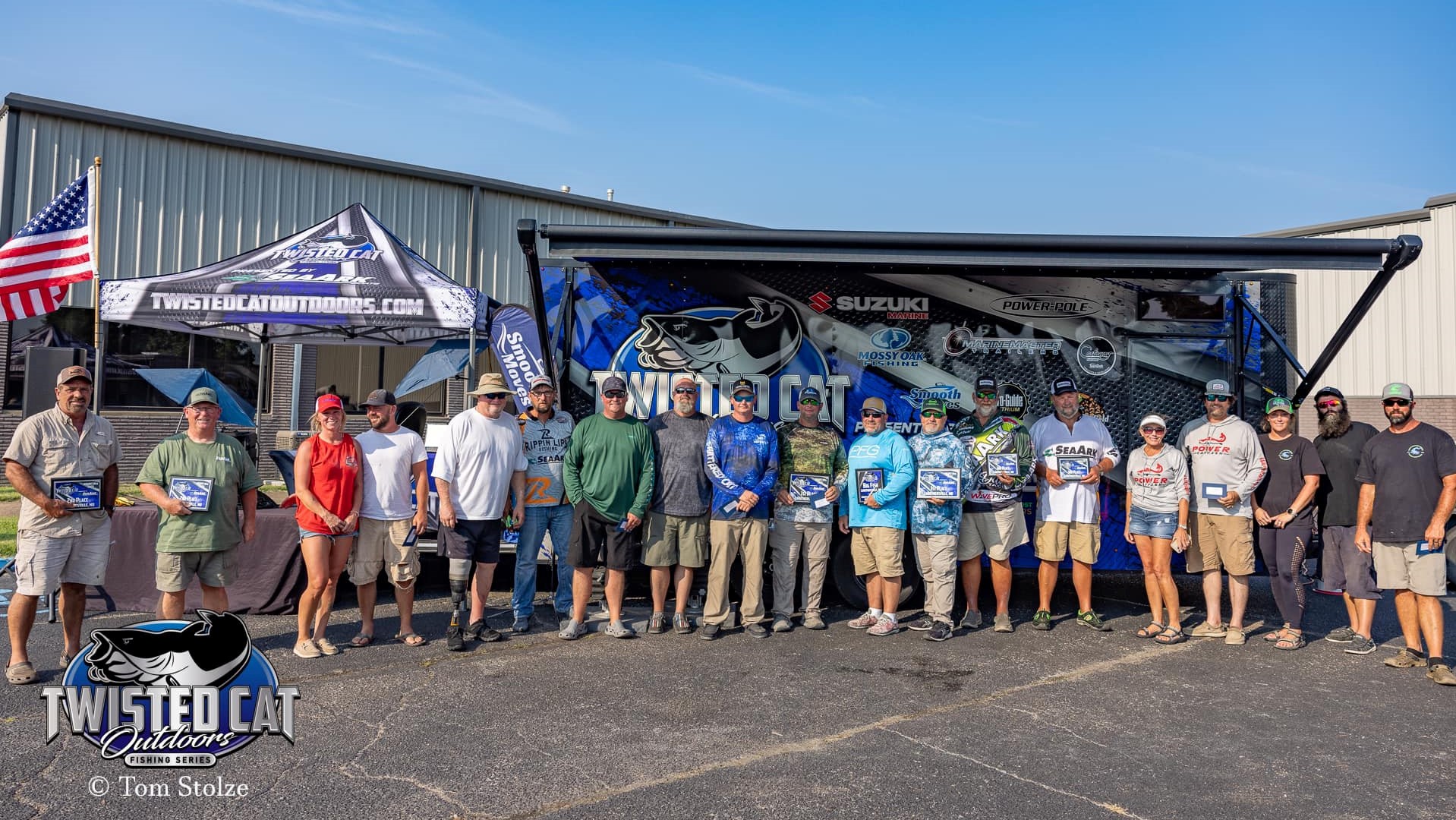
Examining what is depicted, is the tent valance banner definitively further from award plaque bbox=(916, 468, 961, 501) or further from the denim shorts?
the denim shorts

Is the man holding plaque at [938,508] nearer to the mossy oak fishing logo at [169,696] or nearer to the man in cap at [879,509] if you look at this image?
the man in cap at [879,509]

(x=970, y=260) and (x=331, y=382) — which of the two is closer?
(x=970, y=260)

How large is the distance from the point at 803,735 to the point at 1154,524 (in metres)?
3.56

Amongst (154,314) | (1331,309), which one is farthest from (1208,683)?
(1331,309)

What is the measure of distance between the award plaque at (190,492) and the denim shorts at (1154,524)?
244 inches

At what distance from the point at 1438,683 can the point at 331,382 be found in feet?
56.0

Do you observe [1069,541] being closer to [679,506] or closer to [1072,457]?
[1072,457]

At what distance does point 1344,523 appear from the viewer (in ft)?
20.7

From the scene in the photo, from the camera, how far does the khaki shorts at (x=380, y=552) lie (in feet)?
19.5

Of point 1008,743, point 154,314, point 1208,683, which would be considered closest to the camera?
point 1008,743

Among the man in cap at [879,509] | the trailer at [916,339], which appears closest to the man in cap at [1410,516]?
the trailer at [916,339]

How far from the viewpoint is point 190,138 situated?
16125 millimetres

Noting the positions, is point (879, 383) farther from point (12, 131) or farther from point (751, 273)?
point (12, 131)

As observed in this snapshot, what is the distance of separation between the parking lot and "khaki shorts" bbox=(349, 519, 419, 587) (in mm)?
482
